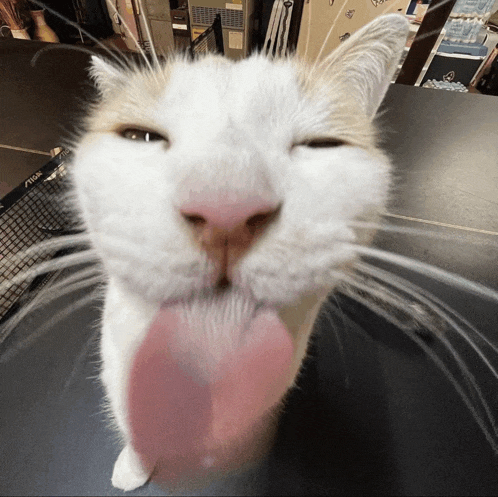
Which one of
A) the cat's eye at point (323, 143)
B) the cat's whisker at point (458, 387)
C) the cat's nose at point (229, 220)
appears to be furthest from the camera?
the cat's whisker at point (458, 387)

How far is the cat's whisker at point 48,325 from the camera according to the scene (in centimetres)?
41

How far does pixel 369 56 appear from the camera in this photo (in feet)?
1.13

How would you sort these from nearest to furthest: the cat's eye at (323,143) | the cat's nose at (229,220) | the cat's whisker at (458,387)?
1. the cat's nose at (229,220)
2. the cat's eye at (323,143)
3. the cat's whisker at (458,387)

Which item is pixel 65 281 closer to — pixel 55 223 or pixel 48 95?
pixel 55 223

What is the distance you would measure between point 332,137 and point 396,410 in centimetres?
35

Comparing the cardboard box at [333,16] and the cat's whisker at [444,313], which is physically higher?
the cardboard box at [333,16]

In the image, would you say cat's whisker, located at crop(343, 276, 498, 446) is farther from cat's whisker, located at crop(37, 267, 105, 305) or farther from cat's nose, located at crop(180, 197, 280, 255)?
cat's whisker, located at crop(37, 267, 105, 305)

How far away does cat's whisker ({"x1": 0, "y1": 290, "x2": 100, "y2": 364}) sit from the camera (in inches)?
16.3

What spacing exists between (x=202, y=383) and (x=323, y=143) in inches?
9.4

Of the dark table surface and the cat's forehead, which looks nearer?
the cat's forehead

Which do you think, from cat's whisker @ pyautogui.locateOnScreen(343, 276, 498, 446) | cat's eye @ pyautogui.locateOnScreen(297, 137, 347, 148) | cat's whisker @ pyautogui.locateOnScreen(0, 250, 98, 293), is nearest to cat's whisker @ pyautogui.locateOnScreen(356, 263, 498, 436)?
cat's whisker @ pyautogui.locateOnScreen(343, 276, 498, 446)

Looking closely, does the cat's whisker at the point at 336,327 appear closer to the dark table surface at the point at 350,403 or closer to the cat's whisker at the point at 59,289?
the dark table surface at the point at 350,403

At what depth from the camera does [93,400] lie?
39 centimetres

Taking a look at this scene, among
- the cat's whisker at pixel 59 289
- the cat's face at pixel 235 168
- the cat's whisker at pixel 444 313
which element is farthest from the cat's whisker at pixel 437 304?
the cat's whisker at pixel 59 289
